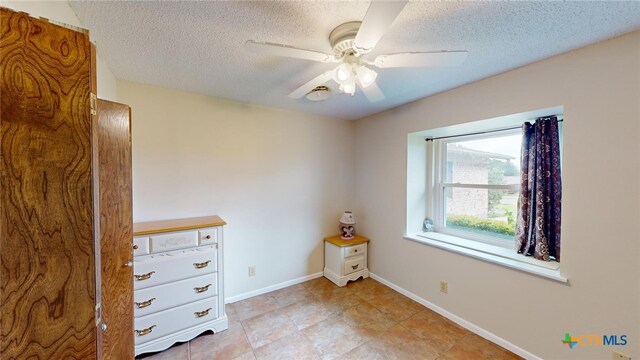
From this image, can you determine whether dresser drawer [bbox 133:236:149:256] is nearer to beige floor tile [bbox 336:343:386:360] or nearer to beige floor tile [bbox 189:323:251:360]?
beige floor tile [bbox 189:323:251:360]

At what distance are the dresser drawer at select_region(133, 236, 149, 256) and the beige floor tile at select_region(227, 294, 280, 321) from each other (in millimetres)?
1090

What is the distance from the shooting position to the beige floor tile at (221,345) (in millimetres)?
1779

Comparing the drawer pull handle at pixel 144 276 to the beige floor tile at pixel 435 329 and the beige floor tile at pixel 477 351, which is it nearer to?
the beige floor tile at pixel 435 329

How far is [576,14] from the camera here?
118cm

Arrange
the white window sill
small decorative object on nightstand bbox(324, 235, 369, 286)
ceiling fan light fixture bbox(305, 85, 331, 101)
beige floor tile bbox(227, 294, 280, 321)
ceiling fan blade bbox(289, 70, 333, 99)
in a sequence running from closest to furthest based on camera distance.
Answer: ceiling fan blade bbox(289, 70, 333, 99) → the white window sill → ceiling fan light fixture bbox(305, 85, 331, 101) → beige floor tile bbox(227, 294, 280, 321) → small decorative object on nightstand bbox(324, 235, 369, 286)

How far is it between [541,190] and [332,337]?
2.14 m

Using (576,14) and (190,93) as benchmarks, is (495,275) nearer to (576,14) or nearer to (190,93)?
(576,14)

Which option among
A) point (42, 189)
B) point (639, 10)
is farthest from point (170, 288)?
point (639, 10)

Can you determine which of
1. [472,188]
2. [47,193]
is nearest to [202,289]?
[47,193]

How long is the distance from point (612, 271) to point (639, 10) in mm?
1448

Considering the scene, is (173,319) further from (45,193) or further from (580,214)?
(580,214)

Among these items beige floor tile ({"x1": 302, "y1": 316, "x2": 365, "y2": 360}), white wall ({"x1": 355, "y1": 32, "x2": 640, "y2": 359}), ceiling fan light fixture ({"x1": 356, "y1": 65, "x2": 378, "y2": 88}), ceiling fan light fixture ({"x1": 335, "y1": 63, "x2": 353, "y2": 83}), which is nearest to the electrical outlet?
white wall ({"x1": 355, "y1": 32, "x2": 640, "y2": 359})

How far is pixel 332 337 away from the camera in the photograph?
198 cm

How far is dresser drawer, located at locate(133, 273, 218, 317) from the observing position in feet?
5.77
